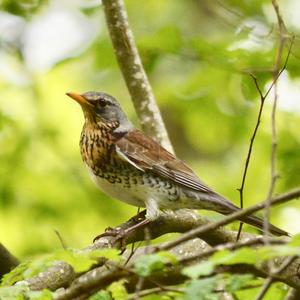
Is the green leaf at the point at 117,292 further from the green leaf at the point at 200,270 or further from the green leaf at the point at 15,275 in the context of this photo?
the green leaf at the point at 200,270

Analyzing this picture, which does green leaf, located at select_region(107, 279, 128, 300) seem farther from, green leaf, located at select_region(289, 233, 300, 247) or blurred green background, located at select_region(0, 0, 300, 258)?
blurred green background, located at select_region(0, 0, 300, 258)

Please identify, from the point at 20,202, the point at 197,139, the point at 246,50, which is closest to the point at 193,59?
the point at 246,50

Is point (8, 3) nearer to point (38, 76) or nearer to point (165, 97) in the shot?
point (165, 97)

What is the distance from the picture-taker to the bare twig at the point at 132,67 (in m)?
7.24

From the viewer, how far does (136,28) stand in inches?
532

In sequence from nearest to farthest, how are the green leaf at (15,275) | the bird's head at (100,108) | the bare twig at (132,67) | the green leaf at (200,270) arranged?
1. the green leaf at (200,270)
2. the green leaf at (15,275)
3. the bare twig at (132,67)
4. the bird's head at (100,108)

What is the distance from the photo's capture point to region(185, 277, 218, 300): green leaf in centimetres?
335

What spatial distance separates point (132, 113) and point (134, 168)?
6021mm

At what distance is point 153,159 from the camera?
23.5 feet

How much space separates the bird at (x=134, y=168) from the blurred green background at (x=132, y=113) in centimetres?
71

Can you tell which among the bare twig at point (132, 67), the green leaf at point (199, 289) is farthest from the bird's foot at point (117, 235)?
the green leaf at point (199, 289)

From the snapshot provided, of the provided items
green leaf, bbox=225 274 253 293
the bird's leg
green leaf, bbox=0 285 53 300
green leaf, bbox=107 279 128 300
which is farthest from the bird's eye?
green leaf, bbox=225 274 253 293

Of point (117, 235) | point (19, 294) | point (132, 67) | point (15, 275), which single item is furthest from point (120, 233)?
point (19, 294)

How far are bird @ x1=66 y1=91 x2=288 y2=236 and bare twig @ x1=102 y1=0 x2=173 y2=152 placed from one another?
0.52ft
